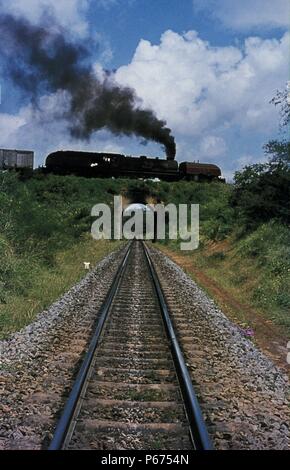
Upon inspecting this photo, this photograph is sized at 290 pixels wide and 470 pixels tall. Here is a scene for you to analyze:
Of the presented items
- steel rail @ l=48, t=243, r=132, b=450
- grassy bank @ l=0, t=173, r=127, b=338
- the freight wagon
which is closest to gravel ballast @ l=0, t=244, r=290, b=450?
steel rail @ l=48, t=243, r=132, b=450

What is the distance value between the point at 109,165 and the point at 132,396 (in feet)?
143

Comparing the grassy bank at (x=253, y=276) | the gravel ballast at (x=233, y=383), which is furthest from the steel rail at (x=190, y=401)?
the grassy bank at (x=253, y=276)

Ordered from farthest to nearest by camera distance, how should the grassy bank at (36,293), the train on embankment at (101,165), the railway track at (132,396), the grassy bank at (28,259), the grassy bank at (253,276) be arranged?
the train on embankment at (101,165) → the grassy bank at (253,276) → the grassy bank at (28,259) → the grassy bank at (36,293) → the railway track at (132,396)

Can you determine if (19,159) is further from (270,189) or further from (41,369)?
(41,369)

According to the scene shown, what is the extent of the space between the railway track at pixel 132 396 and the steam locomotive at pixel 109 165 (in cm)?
3929

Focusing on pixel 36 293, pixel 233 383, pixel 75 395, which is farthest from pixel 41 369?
pixel 36 293

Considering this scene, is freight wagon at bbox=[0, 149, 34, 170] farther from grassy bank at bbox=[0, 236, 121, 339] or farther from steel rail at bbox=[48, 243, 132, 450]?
steel rail at bbox=[48, 243, 132, 450]

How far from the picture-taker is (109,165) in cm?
4872

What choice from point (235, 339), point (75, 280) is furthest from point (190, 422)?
point (75, 280)

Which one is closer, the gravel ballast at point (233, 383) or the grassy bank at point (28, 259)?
the gravel ballast at point (233, 383)

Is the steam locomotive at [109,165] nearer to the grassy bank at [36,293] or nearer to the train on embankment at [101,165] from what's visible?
the train on embankment at [101,165]

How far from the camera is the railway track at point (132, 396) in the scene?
4.82 meters

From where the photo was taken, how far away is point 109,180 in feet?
173

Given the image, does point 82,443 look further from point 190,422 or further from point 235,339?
point 235,339
